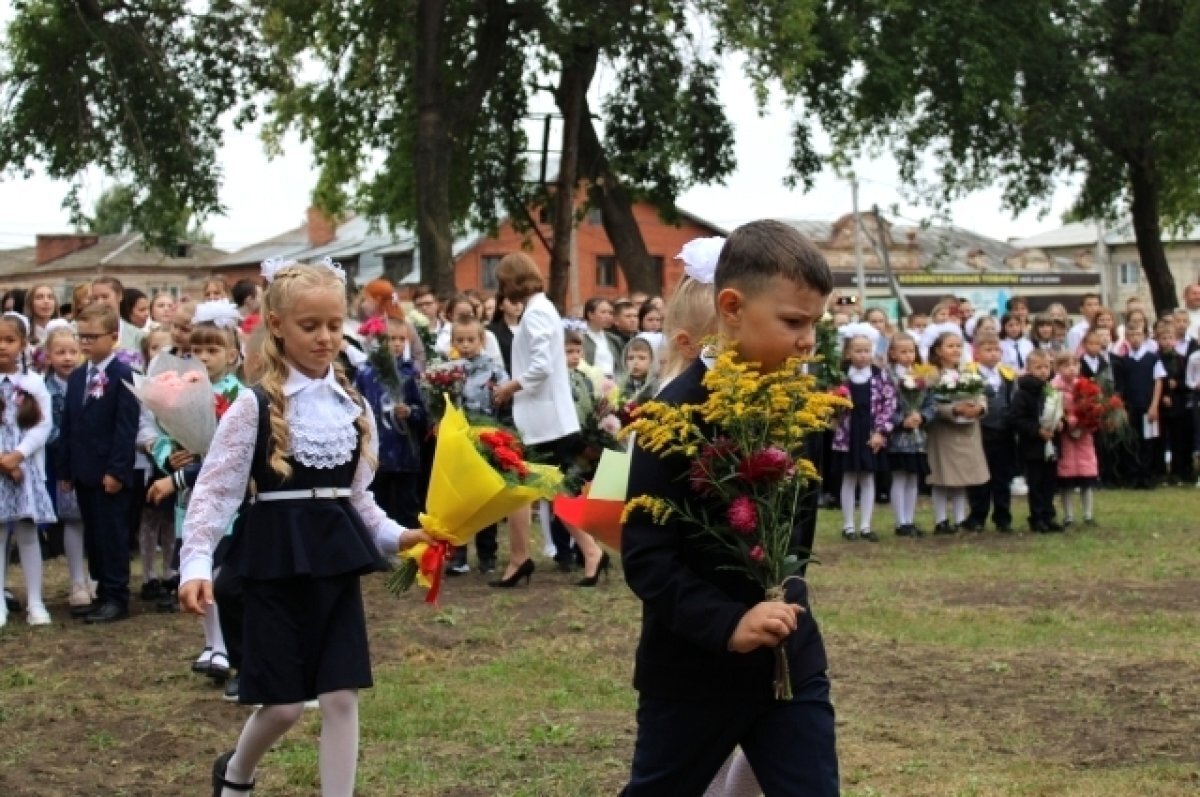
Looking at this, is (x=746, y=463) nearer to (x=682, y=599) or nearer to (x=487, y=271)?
(x=682, y=599)

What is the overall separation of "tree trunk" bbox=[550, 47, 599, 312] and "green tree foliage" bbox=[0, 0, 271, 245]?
4.82 m

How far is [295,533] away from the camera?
596 centimetres

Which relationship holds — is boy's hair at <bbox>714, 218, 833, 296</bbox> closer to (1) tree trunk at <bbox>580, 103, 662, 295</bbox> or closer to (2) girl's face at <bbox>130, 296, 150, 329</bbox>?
(2) girl's face at <bbox>130, 296, 150, 329</bbox>

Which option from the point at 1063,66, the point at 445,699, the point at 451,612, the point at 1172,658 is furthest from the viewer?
the point at 1063,66

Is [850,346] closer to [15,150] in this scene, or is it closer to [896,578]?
[896,578]

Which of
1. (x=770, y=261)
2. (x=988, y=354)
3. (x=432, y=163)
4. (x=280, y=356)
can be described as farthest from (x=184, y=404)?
(x=432, y=163)

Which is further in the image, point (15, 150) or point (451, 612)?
point (15, 150)

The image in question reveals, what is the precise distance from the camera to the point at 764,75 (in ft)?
91.2

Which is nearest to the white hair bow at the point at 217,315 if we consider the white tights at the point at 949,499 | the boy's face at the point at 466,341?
the boy's face at the point at 466,341

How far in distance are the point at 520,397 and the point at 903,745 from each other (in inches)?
228

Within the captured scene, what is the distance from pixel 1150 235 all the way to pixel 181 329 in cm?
2720

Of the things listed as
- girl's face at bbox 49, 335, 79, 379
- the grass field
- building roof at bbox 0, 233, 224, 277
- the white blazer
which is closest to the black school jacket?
the grass field

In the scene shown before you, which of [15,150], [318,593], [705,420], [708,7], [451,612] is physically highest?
[708,7]

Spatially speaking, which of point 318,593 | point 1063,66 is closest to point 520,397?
point 318,593
